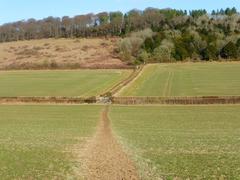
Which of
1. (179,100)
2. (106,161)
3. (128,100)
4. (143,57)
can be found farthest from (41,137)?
(143,57)

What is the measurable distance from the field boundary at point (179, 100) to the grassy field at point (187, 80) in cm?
427

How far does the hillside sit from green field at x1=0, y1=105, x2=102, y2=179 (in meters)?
64.6

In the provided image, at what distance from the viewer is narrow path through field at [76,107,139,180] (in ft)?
64.4

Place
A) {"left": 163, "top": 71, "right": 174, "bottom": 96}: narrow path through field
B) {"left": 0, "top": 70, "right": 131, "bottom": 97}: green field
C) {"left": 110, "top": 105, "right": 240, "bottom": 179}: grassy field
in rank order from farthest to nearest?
{"left": 0, "top": 70, "right": 131, "bottom": 97}: green field → {"left": 163, "top": 71, "right": 174, "bottom": 96}: narrow path through field → {"left": 110, "top": 105, "right": 240, "bottom": 179}: grassy field

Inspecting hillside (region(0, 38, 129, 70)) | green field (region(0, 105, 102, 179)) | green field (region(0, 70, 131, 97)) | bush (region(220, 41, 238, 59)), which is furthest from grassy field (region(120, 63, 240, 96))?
hillside (region(0, 38, 129, 70))

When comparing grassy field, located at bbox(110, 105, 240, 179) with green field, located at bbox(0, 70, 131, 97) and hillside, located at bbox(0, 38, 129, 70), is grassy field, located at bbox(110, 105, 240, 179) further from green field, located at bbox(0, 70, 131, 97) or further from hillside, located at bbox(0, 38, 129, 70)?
hillside, located at bbox(0, 38, 129, 70)

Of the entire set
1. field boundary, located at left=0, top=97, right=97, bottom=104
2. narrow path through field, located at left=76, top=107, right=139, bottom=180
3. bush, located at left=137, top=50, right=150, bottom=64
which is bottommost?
field boundary, located at left=0, top=97, right=97, bottom=104

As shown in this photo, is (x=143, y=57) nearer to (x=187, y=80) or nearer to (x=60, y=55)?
(x=60, y=55)

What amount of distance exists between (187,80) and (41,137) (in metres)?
54.3

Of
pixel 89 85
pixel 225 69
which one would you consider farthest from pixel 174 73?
pixel 89 85

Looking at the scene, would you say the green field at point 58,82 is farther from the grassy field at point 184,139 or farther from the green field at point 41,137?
the grassy field at point 184,139

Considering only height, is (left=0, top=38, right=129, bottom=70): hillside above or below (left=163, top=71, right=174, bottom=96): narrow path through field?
above

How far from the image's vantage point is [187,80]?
83562mm

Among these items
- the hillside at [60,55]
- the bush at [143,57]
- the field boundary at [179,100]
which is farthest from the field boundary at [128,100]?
the bush at [143,57]
